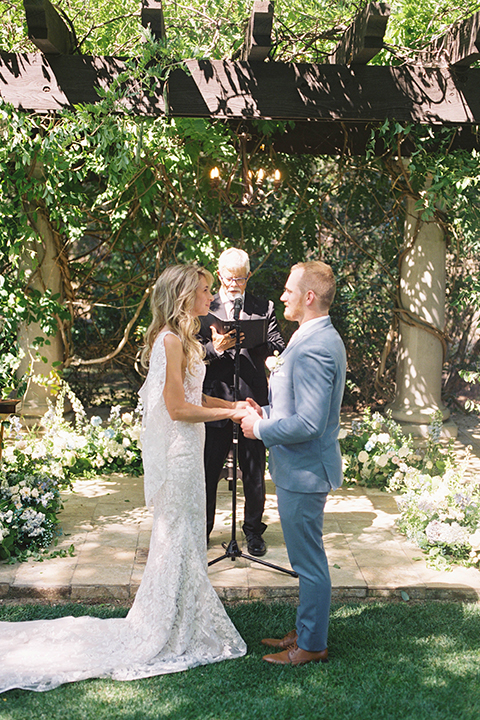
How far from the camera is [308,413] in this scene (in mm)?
2742

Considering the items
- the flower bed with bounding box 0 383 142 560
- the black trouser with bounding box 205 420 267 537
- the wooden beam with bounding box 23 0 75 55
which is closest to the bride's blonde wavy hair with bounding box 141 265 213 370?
the black trouser with bounding box 205 420 267 537

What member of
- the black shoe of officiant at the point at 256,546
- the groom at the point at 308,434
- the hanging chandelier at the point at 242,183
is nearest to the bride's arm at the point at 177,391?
the groom at the point at 308,434

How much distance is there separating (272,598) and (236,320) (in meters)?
1.51

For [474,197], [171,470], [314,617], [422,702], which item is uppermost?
[474,197]

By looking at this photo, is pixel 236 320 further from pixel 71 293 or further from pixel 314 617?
pixel 71 293

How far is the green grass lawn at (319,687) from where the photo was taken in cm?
267

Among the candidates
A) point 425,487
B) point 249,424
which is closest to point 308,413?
point 249,424

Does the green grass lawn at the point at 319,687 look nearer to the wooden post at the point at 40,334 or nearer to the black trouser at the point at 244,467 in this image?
the black trouser at the point at 244,467

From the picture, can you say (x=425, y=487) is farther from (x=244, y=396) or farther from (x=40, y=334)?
(x=40, y=334)

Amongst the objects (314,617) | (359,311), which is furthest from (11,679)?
(359,311)

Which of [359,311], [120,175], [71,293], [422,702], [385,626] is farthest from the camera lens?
[359,311]

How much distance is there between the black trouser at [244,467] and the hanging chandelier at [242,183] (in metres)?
2.69

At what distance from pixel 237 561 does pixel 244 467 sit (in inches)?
21.8

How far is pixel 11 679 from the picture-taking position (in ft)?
9.20
